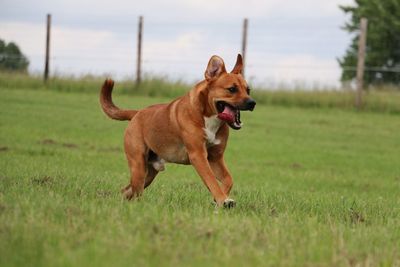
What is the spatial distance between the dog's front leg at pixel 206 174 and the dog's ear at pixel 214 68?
0.77 metres

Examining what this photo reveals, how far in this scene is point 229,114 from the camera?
26.2 ft

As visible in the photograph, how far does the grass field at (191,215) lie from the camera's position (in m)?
4.69

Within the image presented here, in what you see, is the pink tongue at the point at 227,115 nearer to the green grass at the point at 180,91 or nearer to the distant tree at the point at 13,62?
the green grass at the point at 180,91

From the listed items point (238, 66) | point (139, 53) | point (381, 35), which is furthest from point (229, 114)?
point (381, 35)

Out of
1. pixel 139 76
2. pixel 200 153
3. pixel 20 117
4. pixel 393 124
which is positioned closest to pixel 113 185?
pixel 200 153

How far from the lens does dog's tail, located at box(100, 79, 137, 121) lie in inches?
375

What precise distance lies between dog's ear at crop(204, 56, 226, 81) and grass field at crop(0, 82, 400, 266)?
1.28 metres

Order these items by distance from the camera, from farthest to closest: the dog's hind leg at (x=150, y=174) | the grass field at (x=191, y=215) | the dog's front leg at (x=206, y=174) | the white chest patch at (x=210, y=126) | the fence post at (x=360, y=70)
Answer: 1. the fence post at (x=360, y=70)
2. the dog's hind leg at (x=150, y=174)
3. the white chest patch at (x=210, y=126)
4. the dog's front leg at (x=206, y=174)
5. the grass field at (x=191, y=215)

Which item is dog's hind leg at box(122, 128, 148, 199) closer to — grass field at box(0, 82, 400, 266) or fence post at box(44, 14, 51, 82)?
grass field at box(0, 82, 400, 266)

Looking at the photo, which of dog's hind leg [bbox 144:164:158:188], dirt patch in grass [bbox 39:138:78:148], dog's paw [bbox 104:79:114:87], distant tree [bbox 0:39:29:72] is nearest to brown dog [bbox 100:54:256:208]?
dog's hind leg [bbox 144:164:158:188]

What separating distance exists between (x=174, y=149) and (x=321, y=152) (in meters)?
11.2

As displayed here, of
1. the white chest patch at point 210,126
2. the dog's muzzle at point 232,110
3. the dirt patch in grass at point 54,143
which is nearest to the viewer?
the dog's muzzle at point 232,110

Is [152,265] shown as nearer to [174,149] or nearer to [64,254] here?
[64,254]

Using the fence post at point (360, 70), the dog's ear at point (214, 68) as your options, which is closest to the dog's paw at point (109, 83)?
the dog's ear at point (214, 68)
